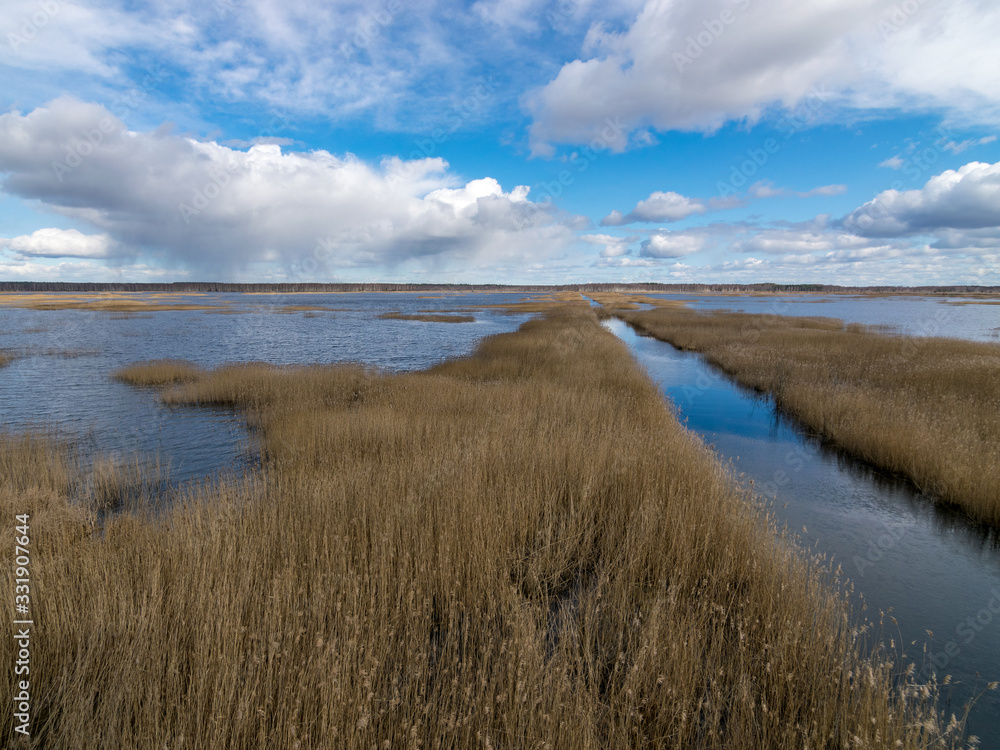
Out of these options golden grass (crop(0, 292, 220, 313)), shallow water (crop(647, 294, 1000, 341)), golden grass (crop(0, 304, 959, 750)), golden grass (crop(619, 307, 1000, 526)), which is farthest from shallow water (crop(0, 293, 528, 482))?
shallow water (crop(647, 294, 1000, 341))

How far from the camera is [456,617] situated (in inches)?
163

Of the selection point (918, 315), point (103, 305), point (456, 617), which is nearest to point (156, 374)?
point (456, 617)

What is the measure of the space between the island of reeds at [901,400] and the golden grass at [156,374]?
23.2 m

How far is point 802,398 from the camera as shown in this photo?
15.6m

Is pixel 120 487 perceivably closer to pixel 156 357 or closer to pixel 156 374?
pixel 156 374

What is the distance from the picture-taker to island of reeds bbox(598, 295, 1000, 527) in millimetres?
9188

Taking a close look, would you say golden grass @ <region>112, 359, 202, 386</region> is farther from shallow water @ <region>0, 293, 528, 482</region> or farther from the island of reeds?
the island of reeds

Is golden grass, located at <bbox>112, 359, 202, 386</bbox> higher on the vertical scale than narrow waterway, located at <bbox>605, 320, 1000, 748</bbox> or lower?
higher

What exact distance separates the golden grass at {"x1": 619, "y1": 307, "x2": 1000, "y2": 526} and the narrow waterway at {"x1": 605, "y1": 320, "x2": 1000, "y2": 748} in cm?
52

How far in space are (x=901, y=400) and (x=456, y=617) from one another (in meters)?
15.3

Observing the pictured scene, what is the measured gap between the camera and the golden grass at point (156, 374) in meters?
18.8

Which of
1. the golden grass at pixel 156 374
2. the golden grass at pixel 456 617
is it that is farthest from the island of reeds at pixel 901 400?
the golden grass at pixel 156 374

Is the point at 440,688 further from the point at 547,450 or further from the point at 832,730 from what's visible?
the point at 547,450

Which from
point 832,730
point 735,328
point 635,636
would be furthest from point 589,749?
point 735,328
